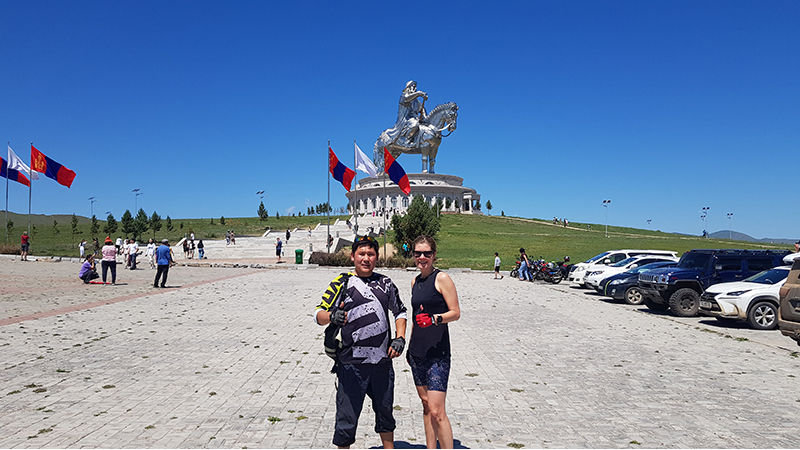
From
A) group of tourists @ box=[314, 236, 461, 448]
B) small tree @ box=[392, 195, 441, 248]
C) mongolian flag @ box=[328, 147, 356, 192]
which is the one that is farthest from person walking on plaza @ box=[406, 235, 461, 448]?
small tree @ box=[392, 195, 441, 248]

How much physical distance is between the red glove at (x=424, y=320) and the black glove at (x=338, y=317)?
2.07 feet

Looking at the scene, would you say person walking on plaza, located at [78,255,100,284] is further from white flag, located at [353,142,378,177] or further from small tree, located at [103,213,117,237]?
small tree, located at [103,213,117,237]

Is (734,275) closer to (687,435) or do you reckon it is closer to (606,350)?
(606,350)

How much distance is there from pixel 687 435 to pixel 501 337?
5.25 meters

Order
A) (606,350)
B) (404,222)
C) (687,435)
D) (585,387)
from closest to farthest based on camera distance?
(687,435) → (585,387) → (606,350) → (404,222)

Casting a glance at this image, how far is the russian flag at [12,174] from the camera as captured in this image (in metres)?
35.3

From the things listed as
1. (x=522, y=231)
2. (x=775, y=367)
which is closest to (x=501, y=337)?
(x=775, y=367)

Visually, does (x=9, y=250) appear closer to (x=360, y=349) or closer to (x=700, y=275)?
(x=700, y=275)

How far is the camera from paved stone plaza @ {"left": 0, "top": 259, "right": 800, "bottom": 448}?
480cm

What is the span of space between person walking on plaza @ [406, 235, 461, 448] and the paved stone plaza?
0.72m

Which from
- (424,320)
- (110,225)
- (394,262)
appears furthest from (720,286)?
(110,225)

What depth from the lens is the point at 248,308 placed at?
1384 cm

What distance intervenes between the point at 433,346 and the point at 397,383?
2909mm

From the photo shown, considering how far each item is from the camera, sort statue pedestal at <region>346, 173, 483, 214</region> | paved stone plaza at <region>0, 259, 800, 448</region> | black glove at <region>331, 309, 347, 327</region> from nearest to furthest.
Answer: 1. black glove at <region>331, 309, 347, 327</region>
2. paved stone plaza at <region>0, 259, 800, 448</region>
3. statue pedestal at <region>346, 173, 483, 214</region>
